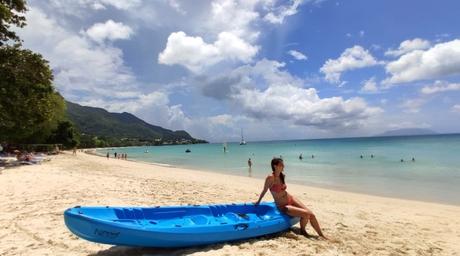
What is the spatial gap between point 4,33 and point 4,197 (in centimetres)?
1347

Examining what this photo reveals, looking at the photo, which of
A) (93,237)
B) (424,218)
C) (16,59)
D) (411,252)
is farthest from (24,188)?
(424,218)

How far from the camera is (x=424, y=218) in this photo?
1095 centimetres

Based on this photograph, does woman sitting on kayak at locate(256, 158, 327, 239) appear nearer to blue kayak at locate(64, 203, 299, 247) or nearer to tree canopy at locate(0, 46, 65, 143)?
blue kayak at locate(64, 203, 299, 247)

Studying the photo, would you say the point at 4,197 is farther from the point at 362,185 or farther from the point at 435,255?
the point at 362,185

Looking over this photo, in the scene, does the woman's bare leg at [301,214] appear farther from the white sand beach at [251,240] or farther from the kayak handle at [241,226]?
the kayak handle at [241,226]

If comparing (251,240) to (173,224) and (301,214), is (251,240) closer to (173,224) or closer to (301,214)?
(301,214)

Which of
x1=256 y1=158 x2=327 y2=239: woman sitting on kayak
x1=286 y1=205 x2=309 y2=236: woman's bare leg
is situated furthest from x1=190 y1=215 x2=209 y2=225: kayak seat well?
x1=286 y1=205 x2=309 y2=236: woman's bare leg

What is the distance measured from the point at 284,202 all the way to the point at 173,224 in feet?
8.35

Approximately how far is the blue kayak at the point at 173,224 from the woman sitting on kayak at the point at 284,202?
0.55ft

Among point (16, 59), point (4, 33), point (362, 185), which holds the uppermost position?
point (4, 33)

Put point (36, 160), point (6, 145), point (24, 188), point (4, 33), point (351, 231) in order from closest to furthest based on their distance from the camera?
point (351, 231) → point (24, 188) → point (4, 33) → point (36, 160) → point (6, 145)

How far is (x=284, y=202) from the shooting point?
301 inches

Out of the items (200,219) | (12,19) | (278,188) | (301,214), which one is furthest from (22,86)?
(301,214)

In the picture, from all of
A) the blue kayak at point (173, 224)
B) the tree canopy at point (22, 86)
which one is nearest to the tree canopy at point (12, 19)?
the tree canopy at point (22, 86)
